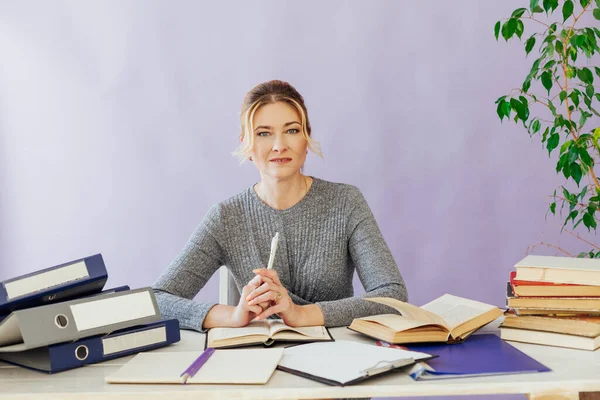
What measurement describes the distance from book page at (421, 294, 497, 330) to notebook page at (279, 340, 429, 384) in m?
0.19

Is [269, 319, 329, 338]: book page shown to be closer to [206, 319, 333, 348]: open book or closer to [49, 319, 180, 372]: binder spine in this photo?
[206, 319, 333, 348]: open book

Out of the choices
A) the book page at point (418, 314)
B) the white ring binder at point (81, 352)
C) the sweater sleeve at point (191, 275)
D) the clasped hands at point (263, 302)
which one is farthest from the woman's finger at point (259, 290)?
the white ring binder at point (81, 352)

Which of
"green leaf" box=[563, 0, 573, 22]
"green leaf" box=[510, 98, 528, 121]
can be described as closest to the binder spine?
"green leaf" box=[510, 98, 528, 121]

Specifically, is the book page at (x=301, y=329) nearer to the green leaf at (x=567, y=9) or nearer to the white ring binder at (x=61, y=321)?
the white ring binder at (x=61, y=321)

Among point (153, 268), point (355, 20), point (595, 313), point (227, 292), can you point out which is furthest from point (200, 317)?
point (355, 20)

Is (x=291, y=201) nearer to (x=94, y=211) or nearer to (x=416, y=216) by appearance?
(x=416, y=216)

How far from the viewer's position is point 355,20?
2746mm

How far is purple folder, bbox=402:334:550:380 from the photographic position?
1.14 metres

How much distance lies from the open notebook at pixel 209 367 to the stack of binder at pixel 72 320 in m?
0.06

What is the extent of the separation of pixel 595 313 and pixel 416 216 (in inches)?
55.2

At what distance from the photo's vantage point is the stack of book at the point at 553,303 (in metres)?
1.35

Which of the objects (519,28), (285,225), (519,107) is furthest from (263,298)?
(519,28)

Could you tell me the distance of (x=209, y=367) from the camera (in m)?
1.18

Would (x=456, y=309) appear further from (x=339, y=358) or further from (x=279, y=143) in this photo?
(x=279, y=143)
